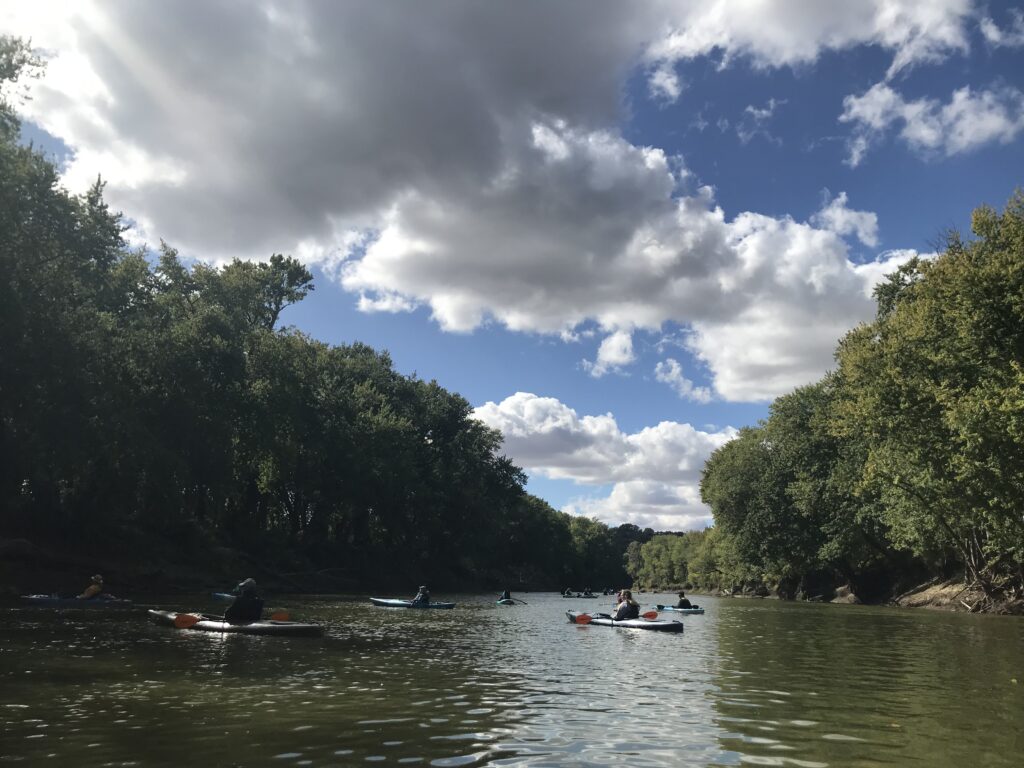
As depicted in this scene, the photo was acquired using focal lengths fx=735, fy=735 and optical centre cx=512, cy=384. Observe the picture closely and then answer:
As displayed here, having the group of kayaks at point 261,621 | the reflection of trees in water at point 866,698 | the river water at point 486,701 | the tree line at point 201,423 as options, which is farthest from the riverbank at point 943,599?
the tree line at point 201,423

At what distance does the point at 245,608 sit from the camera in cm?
2069

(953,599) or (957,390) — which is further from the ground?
(957,390)

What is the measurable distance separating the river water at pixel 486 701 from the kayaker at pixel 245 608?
2.07ft

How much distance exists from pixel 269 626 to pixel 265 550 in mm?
40533

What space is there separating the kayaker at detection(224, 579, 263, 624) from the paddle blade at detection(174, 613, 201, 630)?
82cm

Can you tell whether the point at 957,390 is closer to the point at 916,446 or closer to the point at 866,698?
the point at 916,446

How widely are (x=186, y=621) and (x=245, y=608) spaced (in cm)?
165

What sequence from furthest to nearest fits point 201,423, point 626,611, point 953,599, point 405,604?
1. point 953,599
2. point 201,423
3. point 405,604
4. point 626,611

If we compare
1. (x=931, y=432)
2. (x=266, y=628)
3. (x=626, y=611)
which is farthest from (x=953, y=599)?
(x=266, y=628)

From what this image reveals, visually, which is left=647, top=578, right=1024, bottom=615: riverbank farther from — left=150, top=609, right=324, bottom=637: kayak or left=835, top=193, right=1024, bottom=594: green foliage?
left=150, top=609, right=324, bottom=637: kayak

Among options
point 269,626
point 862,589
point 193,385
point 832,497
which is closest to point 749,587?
point 862,589

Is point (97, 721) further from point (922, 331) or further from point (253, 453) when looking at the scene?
point (253, 453)

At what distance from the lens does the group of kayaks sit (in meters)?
19.8

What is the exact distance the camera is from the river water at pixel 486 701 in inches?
320
